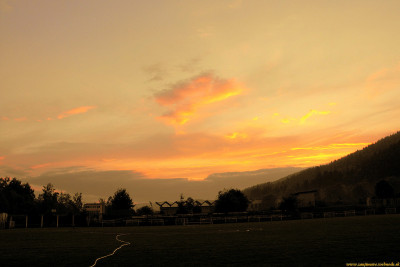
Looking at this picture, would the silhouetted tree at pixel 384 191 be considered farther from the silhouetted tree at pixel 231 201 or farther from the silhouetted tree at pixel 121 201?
the silhouetted tree at pixel 121 201

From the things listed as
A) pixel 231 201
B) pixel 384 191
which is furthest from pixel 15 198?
pixel 384 191

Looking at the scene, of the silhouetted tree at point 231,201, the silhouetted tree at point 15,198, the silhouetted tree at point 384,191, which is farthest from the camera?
the silhouetted tree at point 384,191

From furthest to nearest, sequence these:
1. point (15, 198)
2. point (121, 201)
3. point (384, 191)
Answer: point (384, 191), point (121, 201), point (15, 198)

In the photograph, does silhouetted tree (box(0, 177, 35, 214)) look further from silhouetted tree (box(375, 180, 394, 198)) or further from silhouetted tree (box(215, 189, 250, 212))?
silhouetted tree (box(375, 180, 394, 198))

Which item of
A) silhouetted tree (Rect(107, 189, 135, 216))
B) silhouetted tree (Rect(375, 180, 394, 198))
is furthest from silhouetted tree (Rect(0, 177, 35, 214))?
silhouetted tree (Rect(375, 180, 394, 198))

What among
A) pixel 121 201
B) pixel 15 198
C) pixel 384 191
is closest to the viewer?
pixel 15 198

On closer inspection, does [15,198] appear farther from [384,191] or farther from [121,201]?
[384,191]

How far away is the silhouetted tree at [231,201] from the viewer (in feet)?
372

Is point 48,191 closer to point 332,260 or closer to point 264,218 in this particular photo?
point 264,218

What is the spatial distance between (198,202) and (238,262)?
118553 millimetres

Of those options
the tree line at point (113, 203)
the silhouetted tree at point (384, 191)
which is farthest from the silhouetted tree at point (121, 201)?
the silhouetted tree at point (384, 191)

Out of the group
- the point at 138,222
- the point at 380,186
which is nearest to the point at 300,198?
the point at 380,186

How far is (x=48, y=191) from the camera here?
143 meters

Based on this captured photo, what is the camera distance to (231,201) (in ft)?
372
